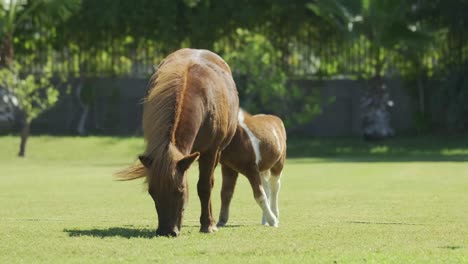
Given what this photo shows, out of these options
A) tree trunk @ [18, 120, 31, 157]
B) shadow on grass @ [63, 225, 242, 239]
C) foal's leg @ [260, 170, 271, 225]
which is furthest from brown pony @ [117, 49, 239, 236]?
tree trunk @ [18, 120, 31, 157]

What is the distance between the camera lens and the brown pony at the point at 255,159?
14047 mm

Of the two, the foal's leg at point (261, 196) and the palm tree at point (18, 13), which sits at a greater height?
the palm tree at point (18, 13)

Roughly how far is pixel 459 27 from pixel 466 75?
2.28m

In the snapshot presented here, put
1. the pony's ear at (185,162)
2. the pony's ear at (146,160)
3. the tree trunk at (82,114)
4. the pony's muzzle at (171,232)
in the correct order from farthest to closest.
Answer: the tree trunk at (82,114)
the pony's muzzle at (171,232)
the pony's ear at (185,162)
the pony's ear at (146,160)

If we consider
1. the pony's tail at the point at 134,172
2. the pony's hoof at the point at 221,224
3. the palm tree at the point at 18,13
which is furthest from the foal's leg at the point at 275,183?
the palm tree at the point at 18,13

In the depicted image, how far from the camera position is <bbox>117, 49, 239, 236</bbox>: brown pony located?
11.7 m

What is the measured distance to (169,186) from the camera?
38.3 ft

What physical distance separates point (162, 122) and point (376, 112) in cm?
2764

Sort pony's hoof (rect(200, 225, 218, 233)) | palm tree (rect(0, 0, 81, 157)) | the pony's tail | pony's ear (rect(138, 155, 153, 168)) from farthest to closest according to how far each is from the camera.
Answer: palm tree (rect(0, 0, 81, 157)) < pony's hoof (rect(200, 225, 218, 233)) < the pony's tail < pony's ear (rect(138, 155, 153, 168))

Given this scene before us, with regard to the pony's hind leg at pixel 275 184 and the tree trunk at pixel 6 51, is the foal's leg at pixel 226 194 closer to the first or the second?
the pony's hind leg at pixel 275 184

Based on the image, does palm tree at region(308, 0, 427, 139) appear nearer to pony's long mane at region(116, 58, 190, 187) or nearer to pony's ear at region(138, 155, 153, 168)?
pony's long mane at region(116, 58, 190, 187)

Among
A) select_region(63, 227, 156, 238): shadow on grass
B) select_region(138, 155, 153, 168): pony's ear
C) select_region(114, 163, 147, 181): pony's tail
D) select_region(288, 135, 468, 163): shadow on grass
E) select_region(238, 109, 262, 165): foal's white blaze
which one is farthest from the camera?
select_region(288, 135, 468, 163): shadow on grass

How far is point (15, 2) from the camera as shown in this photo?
39531 mm

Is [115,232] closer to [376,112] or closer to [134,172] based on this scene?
[134,172]
